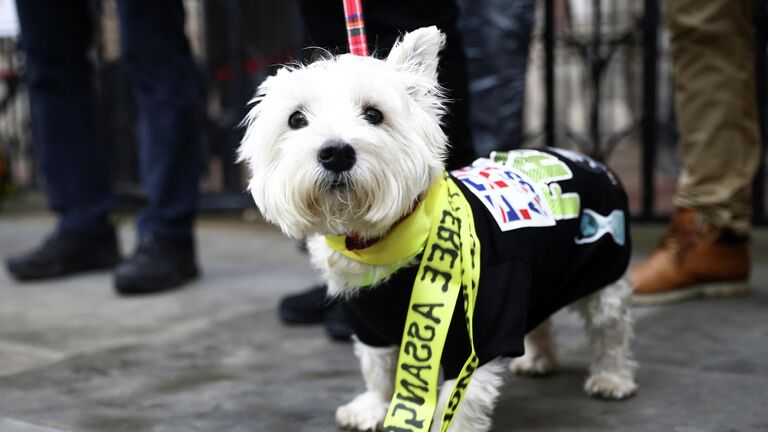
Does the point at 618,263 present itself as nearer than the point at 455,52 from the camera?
Yes

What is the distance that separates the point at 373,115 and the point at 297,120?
0.16 m

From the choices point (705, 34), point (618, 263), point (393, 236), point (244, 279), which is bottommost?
point (244, 279)

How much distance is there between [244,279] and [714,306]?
195 cm

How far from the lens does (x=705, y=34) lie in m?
3.03

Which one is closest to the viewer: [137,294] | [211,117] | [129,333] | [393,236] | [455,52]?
[393,236]

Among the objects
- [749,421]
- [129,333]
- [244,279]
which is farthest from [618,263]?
[244,279]

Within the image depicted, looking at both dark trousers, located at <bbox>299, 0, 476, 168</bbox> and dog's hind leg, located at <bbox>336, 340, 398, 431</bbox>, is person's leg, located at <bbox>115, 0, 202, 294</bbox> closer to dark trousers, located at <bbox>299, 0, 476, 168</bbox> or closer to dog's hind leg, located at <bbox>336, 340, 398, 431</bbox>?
dark trousers, located at <bbox>299, 0, 476, 168</bbox>

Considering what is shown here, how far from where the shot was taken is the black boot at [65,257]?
12.9 feet

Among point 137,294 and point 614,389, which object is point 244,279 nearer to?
point 137,294

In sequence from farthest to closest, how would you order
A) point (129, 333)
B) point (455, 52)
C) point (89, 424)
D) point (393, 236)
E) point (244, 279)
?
1. point (244, 279)
2. point (129, 333)
3. point (455, 52)
4. point (89, 424)
5. point (393, 236)

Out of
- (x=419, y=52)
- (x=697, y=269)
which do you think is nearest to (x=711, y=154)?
(x=697, y=269)

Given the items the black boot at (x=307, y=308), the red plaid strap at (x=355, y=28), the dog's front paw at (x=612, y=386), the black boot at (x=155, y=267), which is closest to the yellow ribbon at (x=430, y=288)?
the red plaid strap at (x=355, y=28)

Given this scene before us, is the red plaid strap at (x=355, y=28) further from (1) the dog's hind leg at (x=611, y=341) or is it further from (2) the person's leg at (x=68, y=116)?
(2) the person's leg at (x=68, y=116)

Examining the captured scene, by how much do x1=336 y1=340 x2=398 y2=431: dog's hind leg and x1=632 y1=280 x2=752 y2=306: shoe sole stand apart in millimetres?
1342
